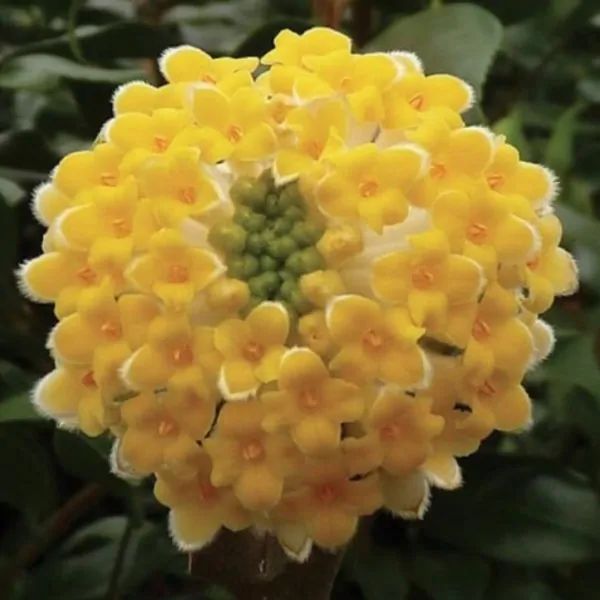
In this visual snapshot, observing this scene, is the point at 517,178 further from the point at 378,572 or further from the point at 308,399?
the point at 378,572

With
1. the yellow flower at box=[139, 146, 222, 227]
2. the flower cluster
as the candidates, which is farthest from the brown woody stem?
the yellow flower at box=[139, 146, 222, 227]

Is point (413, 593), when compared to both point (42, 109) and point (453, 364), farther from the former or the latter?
point (42, 109)

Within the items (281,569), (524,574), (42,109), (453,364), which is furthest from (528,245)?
(42,109)

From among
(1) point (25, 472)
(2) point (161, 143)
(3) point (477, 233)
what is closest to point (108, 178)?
(2) point (161, 143)

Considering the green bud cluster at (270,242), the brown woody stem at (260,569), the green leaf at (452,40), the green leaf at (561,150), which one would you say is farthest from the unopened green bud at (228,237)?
the green leaf at (561,150)

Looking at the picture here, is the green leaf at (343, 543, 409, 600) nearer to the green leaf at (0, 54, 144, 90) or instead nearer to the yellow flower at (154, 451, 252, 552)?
the yellow flower at (154, 451, 252, 552)

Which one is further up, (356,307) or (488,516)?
(356,307)

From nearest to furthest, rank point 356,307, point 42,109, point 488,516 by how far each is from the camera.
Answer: point 356,307, point 488,516, point 42,109
